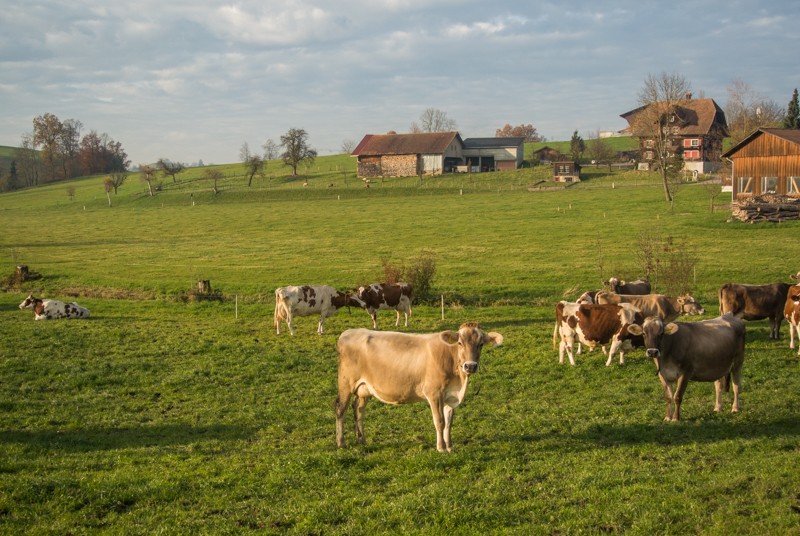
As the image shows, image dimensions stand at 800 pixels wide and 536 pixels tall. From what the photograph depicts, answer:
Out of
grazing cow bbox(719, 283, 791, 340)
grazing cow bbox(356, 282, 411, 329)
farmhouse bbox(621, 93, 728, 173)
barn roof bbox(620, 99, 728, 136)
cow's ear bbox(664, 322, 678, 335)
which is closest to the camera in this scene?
cow's ear bbox(664, 322, 678, 335)

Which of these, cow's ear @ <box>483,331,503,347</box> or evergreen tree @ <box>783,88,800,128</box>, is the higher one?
evergreen tree @ <box>783,88,800,128</box>

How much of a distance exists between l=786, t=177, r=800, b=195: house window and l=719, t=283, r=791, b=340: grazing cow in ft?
118

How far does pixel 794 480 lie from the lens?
328 inches

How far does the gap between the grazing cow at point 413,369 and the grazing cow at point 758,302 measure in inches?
441

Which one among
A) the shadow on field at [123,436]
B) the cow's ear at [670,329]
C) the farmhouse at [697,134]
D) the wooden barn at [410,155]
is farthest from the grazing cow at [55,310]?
the wooden barn at [410,155]

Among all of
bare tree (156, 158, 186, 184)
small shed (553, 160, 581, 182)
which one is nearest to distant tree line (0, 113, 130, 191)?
bare tree (156, 158, 186, 184)

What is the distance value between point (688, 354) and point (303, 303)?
13.6 m

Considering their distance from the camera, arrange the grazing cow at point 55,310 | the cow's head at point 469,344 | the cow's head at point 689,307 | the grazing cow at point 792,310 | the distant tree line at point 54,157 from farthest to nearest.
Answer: the distant tree line at point 54,157, the grazing cow at point 55,310, the cow's head at point 689,307, the grazing cow at point 792,310, the cow's head at point 469,344

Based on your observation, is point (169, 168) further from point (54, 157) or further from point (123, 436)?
point (123, 436)

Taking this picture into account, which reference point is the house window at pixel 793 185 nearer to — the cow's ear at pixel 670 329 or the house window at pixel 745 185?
the house window at pixel 745 185

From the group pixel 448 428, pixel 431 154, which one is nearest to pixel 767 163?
pixel 448 428

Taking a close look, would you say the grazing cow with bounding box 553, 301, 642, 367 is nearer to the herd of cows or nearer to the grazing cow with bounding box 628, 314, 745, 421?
the herd of cows

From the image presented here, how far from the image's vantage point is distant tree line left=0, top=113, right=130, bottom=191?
471 feet

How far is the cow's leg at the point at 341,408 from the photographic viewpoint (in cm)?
1112
